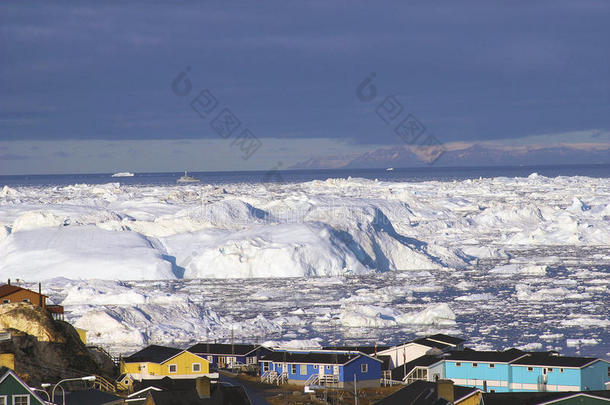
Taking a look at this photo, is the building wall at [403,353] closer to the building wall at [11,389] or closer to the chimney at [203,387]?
the chimney at [203,387]

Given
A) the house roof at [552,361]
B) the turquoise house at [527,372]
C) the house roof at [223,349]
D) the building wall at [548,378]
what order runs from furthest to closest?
the house roof at [223,349]
the house roof at [552,361]
the turquoise house at [527,372]
the building wall at [548,378]

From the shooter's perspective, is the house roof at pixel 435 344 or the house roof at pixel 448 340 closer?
the house roof at pixel 435 344

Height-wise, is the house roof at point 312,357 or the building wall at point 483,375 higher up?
the house roof at point 312,357

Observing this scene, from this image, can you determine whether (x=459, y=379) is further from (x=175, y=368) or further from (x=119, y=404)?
(x=119, y=404)

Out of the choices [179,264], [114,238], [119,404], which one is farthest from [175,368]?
[114,238]

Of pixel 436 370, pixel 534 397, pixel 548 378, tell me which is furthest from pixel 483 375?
pixel 534 397

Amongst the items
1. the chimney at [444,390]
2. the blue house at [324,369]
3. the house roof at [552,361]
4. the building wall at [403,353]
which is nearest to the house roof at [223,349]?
the blue house at [324,369]
